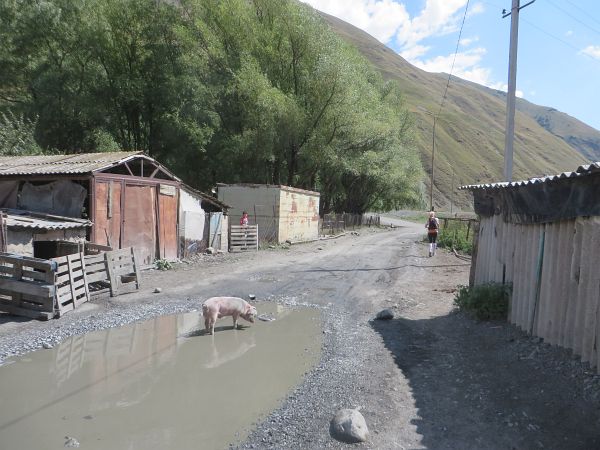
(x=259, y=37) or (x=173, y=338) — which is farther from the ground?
(x=259, y=37)

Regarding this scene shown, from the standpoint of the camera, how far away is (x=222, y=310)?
856 centimetres

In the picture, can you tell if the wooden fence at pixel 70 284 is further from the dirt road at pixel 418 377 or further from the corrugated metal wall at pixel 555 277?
the corrugated metal wall at pixel 555 277

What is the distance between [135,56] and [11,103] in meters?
8.15

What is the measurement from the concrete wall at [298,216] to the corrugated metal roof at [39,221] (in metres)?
11.6

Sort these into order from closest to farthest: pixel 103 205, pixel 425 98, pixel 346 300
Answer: pixel 346 300 → pixel 103 205 → pixel 425 98

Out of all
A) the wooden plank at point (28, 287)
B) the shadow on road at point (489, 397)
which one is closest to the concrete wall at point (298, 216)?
the wooden plank at point (28, 287)

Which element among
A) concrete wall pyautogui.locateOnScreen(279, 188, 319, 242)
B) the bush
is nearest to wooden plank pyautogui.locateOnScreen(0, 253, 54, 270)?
the bush

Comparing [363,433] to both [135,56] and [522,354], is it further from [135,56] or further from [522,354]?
[135,56]

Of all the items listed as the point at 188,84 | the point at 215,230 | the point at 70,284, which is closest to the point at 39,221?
the point at 70,284

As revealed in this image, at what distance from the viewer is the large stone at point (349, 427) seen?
4.52 m

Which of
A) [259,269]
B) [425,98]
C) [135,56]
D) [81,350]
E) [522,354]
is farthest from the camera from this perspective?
[425,98]

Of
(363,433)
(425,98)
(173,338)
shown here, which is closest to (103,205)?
(173,338)

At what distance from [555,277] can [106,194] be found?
40.2 ft

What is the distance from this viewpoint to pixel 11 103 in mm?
28188
